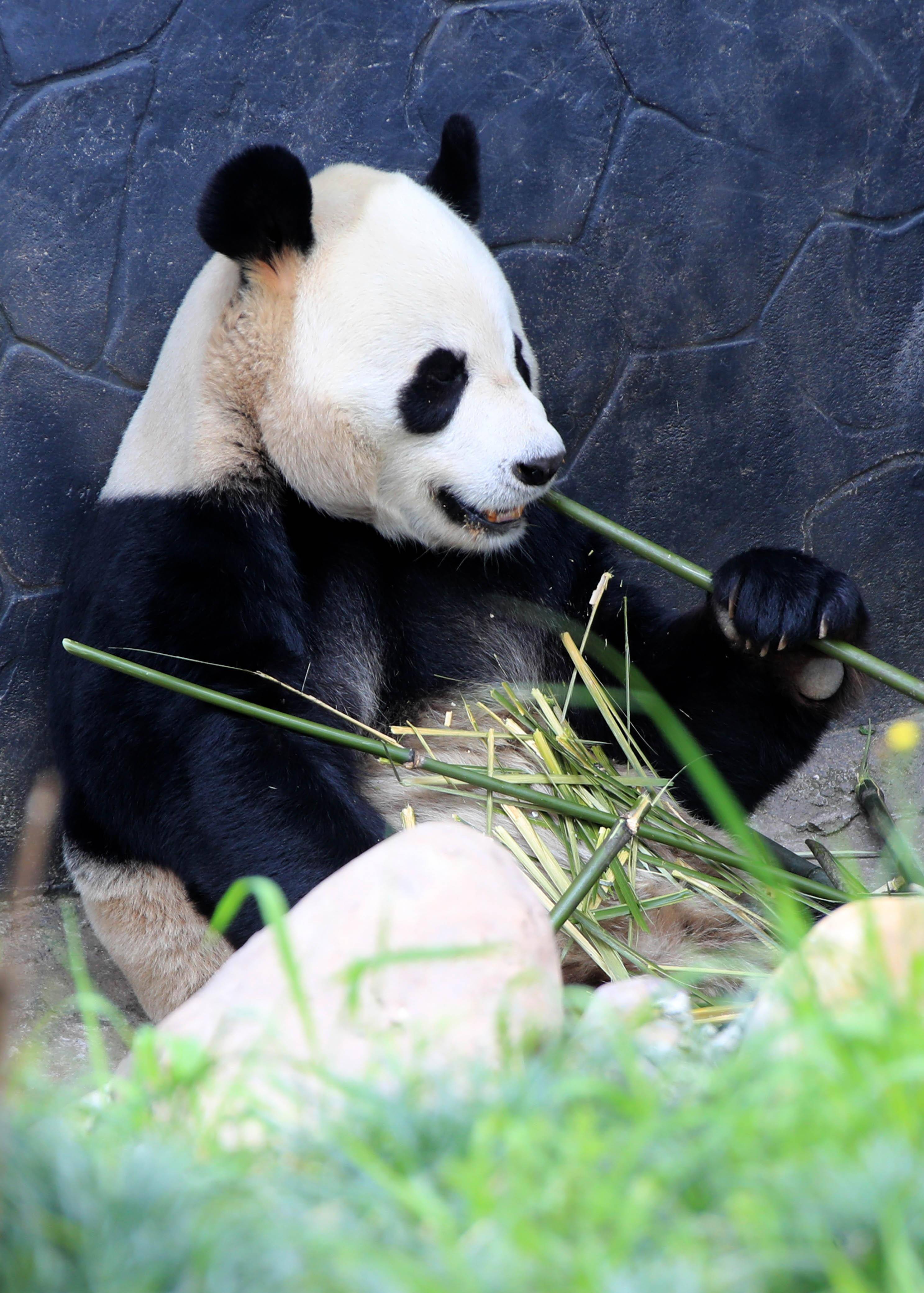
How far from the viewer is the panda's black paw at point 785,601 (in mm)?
1963

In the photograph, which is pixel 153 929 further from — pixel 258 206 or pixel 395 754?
pixel 258 206

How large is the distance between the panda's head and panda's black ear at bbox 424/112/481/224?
28 centimetres

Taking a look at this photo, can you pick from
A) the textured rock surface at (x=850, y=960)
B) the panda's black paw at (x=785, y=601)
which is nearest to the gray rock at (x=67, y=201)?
the panda's black paw at (x=785, y=601)

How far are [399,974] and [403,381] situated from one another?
120 cm

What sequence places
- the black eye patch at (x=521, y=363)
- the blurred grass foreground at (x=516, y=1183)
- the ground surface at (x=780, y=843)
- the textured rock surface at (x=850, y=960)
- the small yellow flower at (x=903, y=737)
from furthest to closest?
the ground surface at (x=780, y=843), the black eye patch at (x=521, y=363), the small yellow flower at (x=903, y=737), the textured rock surface at (x=850, y=960), the blurred grass foreground at (x=516, y=1183)

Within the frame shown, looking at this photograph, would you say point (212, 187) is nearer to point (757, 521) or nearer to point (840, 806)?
point (757, 521)

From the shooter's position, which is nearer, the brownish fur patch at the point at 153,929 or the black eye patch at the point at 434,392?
the black eye patch at the point at 434,392

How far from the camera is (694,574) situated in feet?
6.70

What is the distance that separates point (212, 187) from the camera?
1.97 m

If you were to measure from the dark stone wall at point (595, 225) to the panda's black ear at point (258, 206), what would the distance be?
738mm

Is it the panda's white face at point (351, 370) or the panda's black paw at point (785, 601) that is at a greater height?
the panda's white face at point (351, 370)

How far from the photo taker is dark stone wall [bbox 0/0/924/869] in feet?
8.63

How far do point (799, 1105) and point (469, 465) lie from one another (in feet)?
4.63

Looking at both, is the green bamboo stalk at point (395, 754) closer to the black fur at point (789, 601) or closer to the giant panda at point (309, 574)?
the giant panda at point (309, 574)
